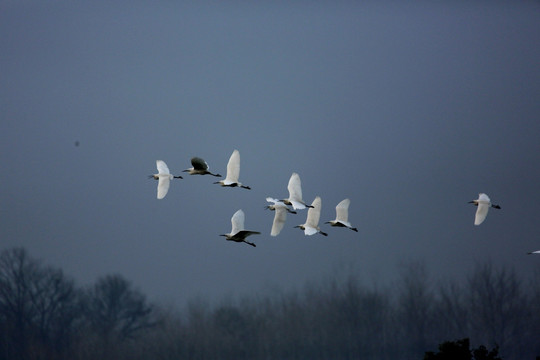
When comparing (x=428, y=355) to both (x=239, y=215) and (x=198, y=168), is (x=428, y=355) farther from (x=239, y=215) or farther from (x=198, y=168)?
(x=198, y=168)

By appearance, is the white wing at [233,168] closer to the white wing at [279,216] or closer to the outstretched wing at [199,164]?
the outstretched wing at [199,164]

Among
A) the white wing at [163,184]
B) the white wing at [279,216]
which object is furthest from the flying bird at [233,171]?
the white wing at [163,184]

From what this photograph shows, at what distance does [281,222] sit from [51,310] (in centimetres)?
3285

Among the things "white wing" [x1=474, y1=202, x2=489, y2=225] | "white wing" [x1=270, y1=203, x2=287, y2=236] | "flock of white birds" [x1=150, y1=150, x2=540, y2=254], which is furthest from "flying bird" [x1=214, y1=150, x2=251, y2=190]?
"white wing" [x1=474, y1=202, x2=489, y2=225]

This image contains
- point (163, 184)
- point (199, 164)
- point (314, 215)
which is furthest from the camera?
point (163, 184)

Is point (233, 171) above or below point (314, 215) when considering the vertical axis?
above

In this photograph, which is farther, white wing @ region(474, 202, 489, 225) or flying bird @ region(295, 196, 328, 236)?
white wing @ region(474, 202, 489, 225)

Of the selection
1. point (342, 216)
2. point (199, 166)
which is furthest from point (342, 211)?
point (199, 166)

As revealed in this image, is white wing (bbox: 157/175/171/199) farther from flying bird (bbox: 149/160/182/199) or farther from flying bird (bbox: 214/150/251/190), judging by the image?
flying bird (bbox: 214/150/251/190)

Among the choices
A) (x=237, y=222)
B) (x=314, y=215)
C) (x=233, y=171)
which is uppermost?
(x=233, y=171)

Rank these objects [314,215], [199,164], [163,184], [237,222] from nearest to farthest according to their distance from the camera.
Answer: [237,222], [199,164], [314,215], [163,184]

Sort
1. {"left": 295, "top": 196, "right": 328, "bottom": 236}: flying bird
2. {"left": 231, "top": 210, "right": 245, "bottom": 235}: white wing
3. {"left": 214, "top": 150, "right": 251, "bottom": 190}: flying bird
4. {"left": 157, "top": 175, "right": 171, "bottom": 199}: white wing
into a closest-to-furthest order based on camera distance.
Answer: {"left": 231, "top": 210, "right": 245, "bottom": 235}: white wing, {"left": 214, "top": 150, "right": 251, "bottom": 190}: flying bird, {"left": 295, "top": 196, "right": 328, "bottom": 236}: flying bird, {"left": 157, "top": 175, "right": 171, "bottom": 199}: white wing

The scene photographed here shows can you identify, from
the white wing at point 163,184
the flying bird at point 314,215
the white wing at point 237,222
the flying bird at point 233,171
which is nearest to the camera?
the white wing at point 237,222

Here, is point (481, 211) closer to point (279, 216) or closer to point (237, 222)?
point (279, 216)
